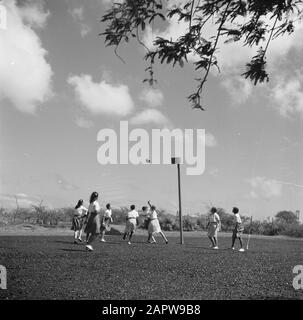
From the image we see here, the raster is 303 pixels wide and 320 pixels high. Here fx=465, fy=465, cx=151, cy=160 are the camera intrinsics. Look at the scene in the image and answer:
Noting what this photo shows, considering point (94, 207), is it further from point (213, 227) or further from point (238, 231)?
point (238, 231)

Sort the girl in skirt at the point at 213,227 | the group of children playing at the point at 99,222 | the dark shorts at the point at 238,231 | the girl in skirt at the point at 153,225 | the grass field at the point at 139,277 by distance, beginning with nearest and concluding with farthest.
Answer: the grass field at the point at 139,277, the group of children playing at the point at 99,222, the dark shorts at the point at 238,231, the girl in skirt at the point at 213,227, the girl in skirt at the point at 153,225

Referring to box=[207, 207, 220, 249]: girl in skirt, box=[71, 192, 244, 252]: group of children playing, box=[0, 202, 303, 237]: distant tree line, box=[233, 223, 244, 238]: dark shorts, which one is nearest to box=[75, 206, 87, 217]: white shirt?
box=[71, 192, 244, 252]: group of children playing

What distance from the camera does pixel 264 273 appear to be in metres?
11.8

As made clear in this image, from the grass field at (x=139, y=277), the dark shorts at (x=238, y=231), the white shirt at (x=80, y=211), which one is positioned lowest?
the grass field at (x=139, y=277)

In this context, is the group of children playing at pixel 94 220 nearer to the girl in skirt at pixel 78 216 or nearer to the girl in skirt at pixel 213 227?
the girl in skirt at pixel 78 216

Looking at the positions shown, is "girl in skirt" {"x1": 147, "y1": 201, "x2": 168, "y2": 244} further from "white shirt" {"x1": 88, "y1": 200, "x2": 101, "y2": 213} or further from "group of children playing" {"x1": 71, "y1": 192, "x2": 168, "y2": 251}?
"white shirt" {"x1": 88, "y1": 200, "x2": 101, "y2": 213}

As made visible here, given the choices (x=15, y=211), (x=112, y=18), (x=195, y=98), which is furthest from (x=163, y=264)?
(x=15, y=211)

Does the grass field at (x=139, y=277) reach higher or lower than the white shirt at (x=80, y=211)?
lower

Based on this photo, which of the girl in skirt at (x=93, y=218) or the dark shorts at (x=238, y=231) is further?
the dark shorts at (x=238, y=231)

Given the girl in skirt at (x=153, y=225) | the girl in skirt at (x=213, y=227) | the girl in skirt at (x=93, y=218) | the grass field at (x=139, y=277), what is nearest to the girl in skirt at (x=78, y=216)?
the girl in skirt at (x=93, y=218)

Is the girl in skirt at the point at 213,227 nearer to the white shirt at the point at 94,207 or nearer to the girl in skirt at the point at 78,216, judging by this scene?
the girl in skirt at the point at 78,216

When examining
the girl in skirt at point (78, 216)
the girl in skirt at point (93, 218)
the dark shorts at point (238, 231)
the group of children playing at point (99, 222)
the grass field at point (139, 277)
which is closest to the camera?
the grass field at point (139, 277)
